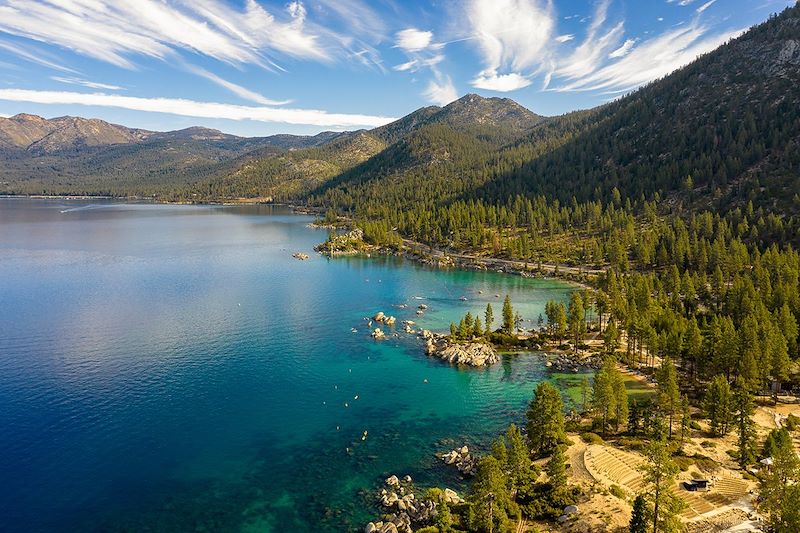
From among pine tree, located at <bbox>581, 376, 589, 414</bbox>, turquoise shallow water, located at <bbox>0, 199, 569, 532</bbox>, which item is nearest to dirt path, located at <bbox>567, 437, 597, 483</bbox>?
turquoise shallow water, located at <bbox>0, 199, 569, 532</bbox>

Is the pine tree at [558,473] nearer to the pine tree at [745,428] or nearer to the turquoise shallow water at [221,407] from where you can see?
the turquoise shallow water at [221,407]

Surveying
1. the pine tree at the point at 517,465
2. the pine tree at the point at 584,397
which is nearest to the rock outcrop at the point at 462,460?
the pine tree at the point at 517,465

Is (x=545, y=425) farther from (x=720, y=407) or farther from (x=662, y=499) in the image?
(x=720, y=407)

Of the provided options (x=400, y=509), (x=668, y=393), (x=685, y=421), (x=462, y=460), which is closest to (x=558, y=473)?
(x=462, y=460)

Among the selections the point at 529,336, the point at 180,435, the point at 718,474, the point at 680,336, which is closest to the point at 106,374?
the point at 180,435

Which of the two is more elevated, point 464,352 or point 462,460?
point 464,352
